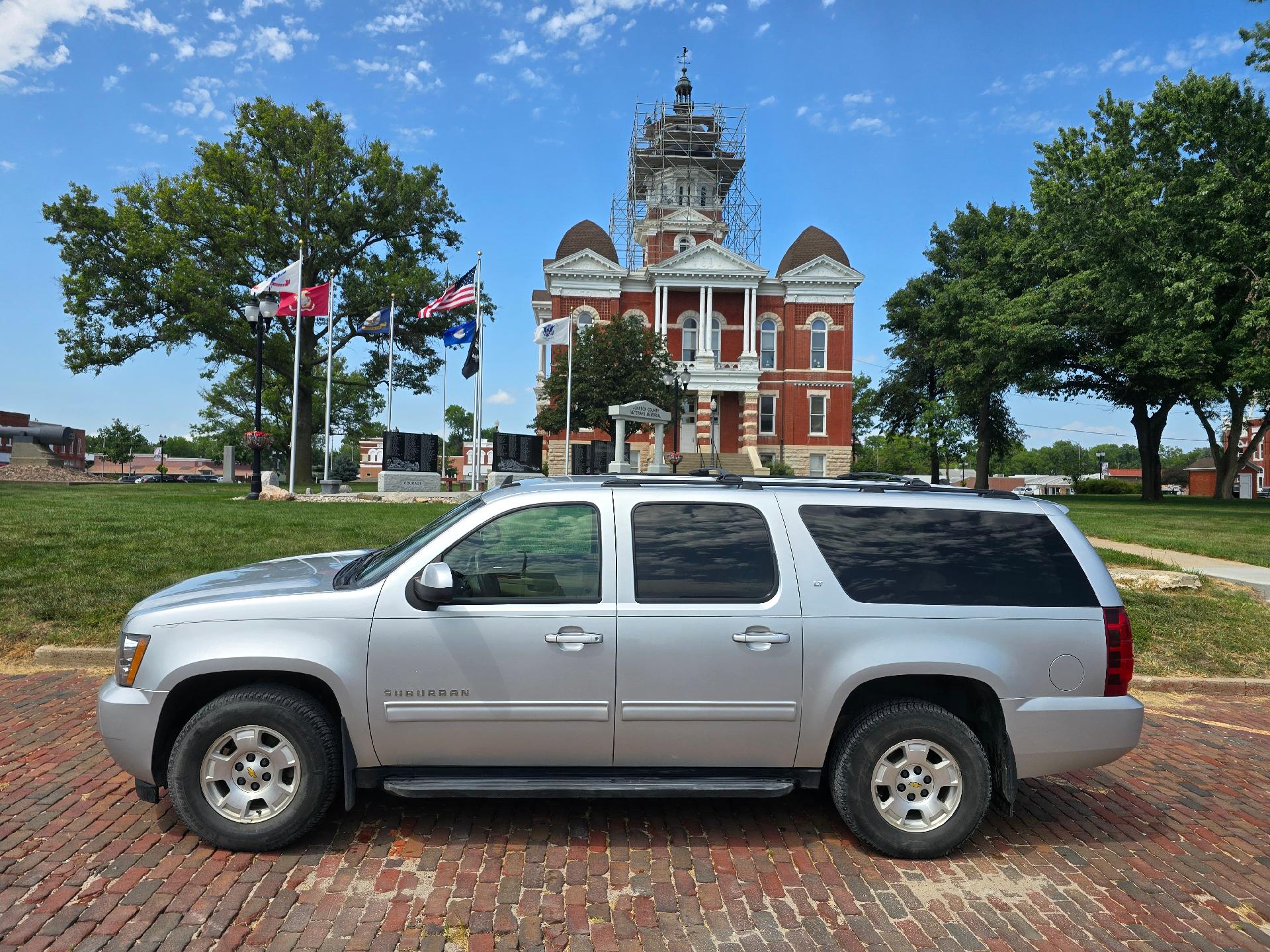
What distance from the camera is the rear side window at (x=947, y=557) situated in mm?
4016

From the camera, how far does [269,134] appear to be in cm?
3553

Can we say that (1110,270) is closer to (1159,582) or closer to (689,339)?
(1159,582)

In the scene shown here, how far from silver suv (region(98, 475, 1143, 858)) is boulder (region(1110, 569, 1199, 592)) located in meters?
6.86

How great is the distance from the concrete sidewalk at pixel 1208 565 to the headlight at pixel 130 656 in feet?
30.5

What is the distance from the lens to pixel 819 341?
49.8 metres

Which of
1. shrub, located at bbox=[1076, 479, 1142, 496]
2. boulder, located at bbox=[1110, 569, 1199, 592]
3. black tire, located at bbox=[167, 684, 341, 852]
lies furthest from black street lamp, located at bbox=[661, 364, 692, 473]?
black tire, located at bbox=[167, 684, 341, 852]

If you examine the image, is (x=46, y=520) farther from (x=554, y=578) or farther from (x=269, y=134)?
(x=269, y=134)

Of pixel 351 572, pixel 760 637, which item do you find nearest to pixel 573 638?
pixel 760 637

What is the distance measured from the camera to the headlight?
381cm

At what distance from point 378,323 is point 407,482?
757 cm

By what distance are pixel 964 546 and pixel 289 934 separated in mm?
3536

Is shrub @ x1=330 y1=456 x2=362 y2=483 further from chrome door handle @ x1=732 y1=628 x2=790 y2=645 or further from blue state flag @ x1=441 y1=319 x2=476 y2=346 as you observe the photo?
chrome door handle @ x1=732 y1=628 x2=790 y2=645

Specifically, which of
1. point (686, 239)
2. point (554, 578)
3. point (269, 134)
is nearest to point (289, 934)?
point (554, 578)

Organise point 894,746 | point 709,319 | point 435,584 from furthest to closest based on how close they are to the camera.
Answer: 1. point 709,319
2. point 894,746
3. point 435,584
